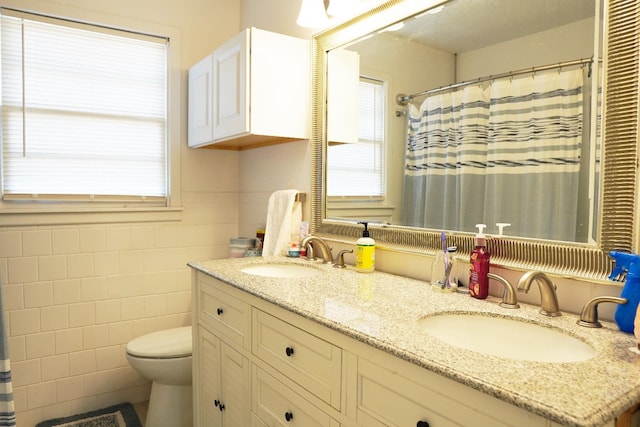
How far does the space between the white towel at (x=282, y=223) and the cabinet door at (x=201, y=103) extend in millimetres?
558

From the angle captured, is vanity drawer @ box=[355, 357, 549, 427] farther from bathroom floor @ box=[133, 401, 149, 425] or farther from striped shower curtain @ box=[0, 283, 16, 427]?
bathroom floor @ box=[133, 401, 149, 425]

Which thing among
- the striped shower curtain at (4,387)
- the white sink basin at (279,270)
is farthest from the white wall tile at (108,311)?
the white sink basin at (279,270)

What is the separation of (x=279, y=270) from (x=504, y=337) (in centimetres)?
111

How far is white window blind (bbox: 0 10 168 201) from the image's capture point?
2342 mm

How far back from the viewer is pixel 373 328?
41.3 inches

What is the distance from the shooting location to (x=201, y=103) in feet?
8.44

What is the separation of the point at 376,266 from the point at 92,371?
184 cm

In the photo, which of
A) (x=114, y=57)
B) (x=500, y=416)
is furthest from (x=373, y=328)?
(x=114, y=57)

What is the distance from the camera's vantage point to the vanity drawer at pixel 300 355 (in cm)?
113

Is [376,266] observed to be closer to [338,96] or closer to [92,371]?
[338,96]

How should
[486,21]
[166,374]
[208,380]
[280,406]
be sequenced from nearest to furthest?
[280,406], [486,21], [208,380], [166,374]

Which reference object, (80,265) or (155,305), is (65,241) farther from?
(155,305)

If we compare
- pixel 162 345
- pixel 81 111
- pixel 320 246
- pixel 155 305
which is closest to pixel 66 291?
pixel 155 305

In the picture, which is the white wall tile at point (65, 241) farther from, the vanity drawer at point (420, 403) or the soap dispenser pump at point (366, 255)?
the vanity drawer at point (420, 403)
